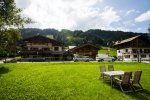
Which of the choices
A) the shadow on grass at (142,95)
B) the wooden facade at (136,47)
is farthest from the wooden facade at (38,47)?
the shadow on grass at (142,95)

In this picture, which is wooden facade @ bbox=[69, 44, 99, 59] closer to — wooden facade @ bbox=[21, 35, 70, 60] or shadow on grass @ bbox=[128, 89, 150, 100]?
wooden facade @ bbox=[21, 35, 70, 60]

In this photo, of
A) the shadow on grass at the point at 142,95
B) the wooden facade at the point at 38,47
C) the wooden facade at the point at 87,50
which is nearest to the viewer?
the shadow on grass at the point at 142,95

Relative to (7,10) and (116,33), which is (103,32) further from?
(7,10)

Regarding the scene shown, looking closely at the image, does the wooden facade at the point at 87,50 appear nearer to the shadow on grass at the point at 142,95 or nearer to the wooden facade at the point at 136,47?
the wooden facade at the point at 136,47

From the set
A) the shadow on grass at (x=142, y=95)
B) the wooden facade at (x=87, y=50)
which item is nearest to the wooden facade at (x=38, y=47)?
the wooden facade at (x=87, y=50)

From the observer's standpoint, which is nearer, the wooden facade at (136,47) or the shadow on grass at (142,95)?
the shadow on grass at (142,95)

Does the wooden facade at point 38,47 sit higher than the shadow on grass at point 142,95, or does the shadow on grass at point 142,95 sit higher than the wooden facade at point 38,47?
the wooden facade at point 38,47

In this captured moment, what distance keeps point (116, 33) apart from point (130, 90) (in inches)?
6659

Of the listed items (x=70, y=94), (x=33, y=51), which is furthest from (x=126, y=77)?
(x=33, y=51)

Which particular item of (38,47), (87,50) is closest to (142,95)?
(38,47)

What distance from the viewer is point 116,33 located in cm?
17812

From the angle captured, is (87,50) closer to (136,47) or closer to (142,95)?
(136,47)

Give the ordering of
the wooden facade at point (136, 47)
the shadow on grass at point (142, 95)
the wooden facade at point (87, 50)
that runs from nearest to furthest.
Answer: the shadow on grass at point (142, 95), the wooden facade at point (87, 50), the wooden facade at point (136, 47)

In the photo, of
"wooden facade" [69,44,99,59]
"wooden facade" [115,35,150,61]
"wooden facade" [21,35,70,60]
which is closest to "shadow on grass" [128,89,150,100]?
"wooden facade" [21,35,70,60]
